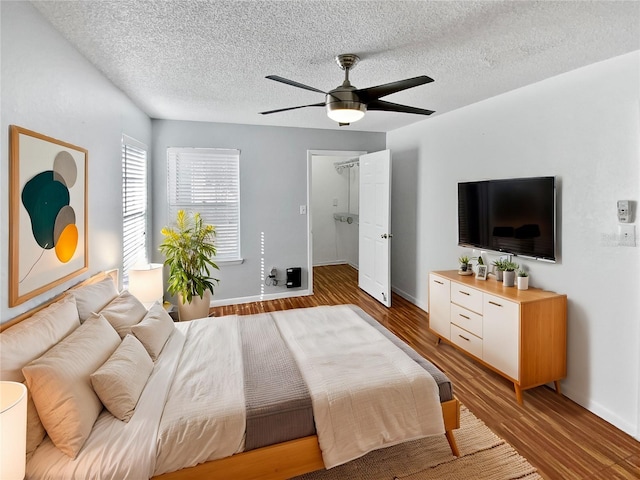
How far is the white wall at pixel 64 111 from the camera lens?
5.37ft

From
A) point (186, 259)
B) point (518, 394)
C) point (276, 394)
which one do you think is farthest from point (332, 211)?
point (276, 394)

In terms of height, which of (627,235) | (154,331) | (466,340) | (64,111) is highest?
(64,111)

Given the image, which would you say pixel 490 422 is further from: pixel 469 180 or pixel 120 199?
pixel 120 199

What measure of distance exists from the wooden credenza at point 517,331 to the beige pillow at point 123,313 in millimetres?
2664

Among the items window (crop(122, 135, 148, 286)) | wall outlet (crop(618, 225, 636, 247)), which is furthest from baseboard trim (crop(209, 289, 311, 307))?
wall outlet (crop(618, 225, 636, 247))

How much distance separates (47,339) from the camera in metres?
1.69

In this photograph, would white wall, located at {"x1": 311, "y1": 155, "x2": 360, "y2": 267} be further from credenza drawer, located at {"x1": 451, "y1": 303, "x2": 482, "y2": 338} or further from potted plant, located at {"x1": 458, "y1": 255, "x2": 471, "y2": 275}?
credenza drawer, located at {"x1": 451, "y1": 303, "x2": 482, "y2": 338}

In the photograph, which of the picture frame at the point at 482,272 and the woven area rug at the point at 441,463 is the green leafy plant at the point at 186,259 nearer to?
the woven area rug at the point at 441,463

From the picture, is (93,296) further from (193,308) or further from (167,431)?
(193,308)

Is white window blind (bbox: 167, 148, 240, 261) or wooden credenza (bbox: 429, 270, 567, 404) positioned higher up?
white window blind (bbox: 167, 148, 240, 261)

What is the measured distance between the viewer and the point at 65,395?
4.85 ft

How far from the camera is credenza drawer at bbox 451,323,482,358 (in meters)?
3.06

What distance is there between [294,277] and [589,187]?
3.59 m

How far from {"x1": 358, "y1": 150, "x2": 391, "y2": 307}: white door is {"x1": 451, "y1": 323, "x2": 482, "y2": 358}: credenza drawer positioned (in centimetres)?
145
